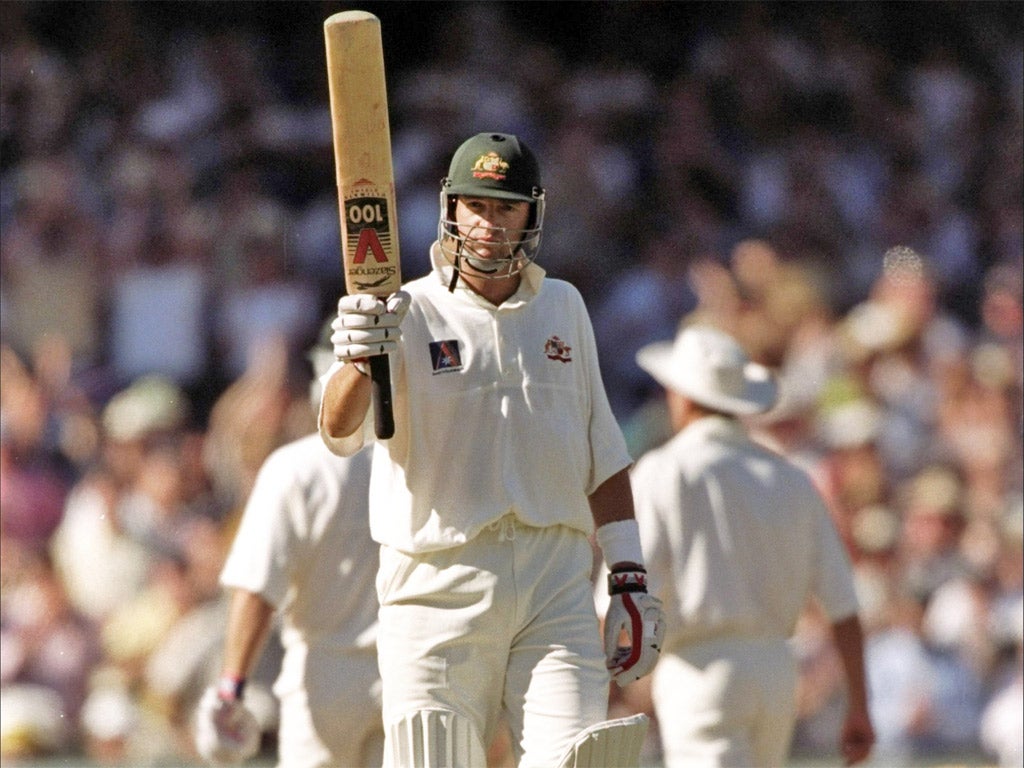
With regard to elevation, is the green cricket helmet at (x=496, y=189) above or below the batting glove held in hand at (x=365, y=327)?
above

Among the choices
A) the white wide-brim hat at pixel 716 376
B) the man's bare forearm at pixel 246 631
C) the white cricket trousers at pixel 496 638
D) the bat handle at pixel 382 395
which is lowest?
the white cricket trousers at pixel 496 638

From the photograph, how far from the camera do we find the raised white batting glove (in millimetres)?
6113

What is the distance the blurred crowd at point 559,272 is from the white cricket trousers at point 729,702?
246 cm

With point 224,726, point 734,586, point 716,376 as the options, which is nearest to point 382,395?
point 224,726

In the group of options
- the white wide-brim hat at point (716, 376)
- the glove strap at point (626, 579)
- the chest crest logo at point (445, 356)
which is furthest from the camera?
the white wide-brim hat at point (716, 376)

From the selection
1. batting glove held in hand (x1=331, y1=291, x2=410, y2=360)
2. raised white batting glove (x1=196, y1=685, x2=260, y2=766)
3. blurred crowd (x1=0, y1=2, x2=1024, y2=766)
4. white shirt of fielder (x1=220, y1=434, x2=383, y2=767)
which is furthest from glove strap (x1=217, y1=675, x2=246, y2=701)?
blurred crowd (x1=0, y1=2, x2=1024, y2=766)

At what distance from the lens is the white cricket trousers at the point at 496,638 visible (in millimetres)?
4520

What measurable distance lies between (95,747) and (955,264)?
4675mm

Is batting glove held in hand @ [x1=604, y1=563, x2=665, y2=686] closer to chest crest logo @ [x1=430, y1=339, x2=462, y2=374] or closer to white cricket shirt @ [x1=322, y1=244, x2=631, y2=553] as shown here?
white cricket shirt @ [x1=322, y1=244, x2=631, y2=553]

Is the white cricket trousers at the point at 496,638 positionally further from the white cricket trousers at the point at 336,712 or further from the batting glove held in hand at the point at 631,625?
the white cricket trousers at the point at 336,712

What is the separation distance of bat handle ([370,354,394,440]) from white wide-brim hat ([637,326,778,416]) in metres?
2.67

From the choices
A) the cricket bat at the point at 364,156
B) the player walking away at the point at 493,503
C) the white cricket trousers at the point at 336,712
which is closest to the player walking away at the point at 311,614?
the white cricket trousers at the point at 336,712

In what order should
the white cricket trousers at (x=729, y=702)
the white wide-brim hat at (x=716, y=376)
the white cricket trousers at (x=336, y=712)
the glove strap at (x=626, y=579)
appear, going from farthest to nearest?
the white wide-brim hat at (x=716, y=376) → the white cricket trousers at (x=729, y=702) → the white cricket trousers at (x=336, y=712) → the glove strap at (x=626, y=579)

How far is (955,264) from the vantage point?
1060 centimetres
